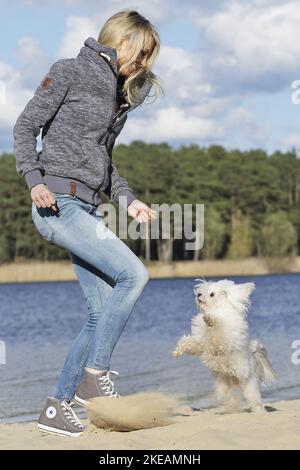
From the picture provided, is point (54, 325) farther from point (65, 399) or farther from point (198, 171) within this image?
point (198, 171)

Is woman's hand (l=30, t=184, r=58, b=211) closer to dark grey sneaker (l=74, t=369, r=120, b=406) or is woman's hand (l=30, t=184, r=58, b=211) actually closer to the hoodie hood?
the hoodie hood

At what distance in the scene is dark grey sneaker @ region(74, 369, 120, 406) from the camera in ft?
15.0

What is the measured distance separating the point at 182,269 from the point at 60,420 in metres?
40.8

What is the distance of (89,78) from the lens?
14.5ft

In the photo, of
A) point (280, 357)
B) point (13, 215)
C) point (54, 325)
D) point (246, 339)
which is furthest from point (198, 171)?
point (246, 339)

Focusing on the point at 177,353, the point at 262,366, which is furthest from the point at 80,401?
the point at 262,366

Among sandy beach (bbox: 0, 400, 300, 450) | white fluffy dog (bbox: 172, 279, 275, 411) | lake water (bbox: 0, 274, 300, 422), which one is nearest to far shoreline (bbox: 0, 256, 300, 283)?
lake water (bbox: 0, 274, 300, 422)

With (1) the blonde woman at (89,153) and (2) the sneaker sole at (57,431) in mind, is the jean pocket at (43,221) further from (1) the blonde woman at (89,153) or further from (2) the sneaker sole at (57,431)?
(2) the sneaker sole at (57,431)

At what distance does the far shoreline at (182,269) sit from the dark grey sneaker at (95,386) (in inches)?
1342

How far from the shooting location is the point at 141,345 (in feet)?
46.9

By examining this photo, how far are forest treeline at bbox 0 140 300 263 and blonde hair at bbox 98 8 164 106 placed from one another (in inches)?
1796

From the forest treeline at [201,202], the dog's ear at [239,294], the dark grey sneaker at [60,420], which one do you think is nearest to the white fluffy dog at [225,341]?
the dog's ear at [239,294]

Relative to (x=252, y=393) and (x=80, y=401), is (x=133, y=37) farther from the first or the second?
(x=252, y=393)
